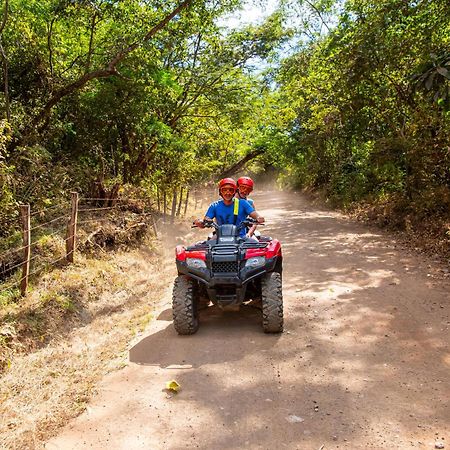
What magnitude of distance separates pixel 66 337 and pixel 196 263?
2287mm

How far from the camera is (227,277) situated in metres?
5.09

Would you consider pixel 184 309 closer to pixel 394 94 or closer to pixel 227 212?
pixel 227 212

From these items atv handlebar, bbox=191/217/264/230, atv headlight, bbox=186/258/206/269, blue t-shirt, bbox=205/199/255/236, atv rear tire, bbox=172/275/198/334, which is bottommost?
atv rear tire, bbox=172/275/198/334

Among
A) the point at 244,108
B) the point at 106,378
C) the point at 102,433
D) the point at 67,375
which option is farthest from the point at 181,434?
the point at 244,108

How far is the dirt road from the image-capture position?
3330mm

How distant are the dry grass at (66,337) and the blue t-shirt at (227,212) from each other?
181 centimetres

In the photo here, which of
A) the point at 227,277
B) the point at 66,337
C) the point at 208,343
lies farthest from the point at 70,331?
the point at 227,277

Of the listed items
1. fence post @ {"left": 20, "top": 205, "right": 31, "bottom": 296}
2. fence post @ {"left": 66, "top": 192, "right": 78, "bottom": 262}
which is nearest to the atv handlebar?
fence post @ {"left": 20, "top": 205, "right": 31, "bottom": 296}

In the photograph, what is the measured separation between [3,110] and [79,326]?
4464mm

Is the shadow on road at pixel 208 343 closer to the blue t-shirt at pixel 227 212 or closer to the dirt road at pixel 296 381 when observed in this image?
the dirt road at pixel 296 381

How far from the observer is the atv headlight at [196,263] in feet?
17.1

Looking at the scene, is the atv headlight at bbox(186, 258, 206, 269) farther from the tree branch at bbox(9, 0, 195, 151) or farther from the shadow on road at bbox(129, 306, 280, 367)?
the tree branch at bbox(9, 0, 195, 151)

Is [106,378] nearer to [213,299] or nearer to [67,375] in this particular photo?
[67,375]

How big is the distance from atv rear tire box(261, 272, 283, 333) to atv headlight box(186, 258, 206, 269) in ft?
2.50
